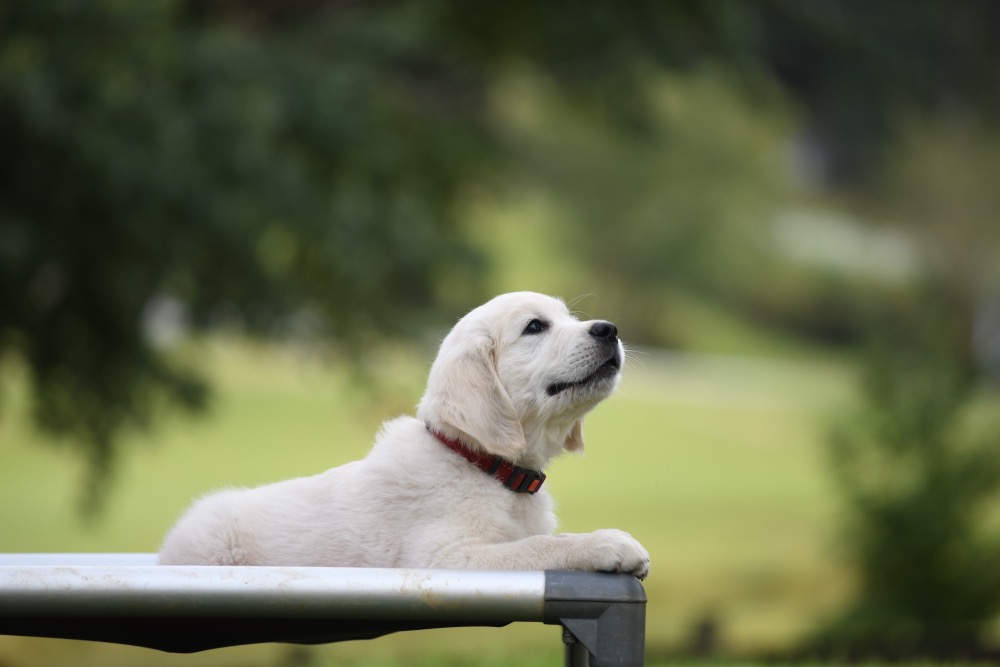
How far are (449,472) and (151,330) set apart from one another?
7.25m

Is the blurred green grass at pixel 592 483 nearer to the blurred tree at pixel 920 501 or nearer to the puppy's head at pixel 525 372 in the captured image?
the blurred tree at pixel 920 501

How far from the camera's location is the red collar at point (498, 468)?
331 cm

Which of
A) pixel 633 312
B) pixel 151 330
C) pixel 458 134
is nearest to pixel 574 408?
pixel 151 330

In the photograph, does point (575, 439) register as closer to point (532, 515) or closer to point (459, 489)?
point (532, 515)

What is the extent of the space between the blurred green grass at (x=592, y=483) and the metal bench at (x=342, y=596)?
4500 mm

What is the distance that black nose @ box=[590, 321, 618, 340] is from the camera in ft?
11.7

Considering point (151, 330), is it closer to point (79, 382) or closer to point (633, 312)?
point (79, 382)

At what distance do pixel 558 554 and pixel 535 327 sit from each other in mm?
895

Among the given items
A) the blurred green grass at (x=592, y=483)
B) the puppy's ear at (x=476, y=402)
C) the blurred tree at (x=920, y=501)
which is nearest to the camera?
the puppy's ear at (x=476, y=402)

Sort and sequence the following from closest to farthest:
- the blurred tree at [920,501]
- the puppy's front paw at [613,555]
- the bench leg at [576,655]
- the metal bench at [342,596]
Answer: the metal bench at [342,596] → the puppy's front paw at [613,555] → the bench leg at [576,655] → the blurred tree at [920,501]

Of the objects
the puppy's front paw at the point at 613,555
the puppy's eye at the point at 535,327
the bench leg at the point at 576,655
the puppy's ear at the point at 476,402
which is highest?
the puppy's eye at the point at 535,327

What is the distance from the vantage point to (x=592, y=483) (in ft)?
65.1

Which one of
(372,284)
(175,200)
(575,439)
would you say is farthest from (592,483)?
(575,439)

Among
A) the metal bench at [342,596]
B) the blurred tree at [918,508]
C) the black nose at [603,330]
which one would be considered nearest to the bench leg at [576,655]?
the metal bench at [342,596]
